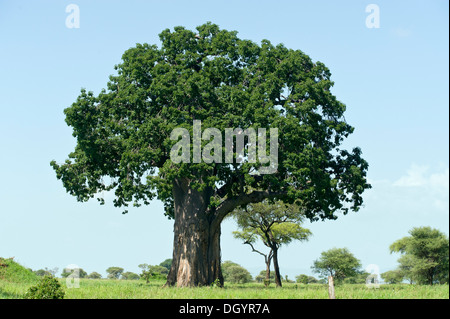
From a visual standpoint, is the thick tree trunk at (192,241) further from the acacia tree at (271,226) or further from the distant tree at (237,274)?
the distant tree at (237,274)

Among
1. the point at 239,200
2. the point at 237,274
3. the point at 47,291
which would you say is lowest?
the point at 47,291

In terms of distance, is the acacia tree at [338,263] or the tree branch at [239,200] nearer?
the tree branch at [239,200]

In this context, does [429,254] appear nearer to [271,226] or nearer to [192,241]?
[271,226]

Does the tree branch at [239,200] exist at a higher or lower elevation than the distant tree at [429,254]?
higher

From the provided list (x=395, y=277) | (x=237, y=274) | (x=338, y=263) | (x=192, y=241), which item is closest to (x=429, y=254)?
(x=338, y=263)

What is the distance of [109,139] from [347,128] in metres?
13.0

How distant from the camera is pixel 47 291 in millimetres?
18562

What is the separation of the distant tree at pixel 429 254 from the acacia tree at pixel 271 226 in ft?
33.0

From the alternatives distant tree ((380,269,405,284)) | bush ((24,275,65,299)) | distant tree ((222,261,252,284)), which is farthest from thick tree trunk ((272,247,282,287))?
bush ((24,275,65,299))

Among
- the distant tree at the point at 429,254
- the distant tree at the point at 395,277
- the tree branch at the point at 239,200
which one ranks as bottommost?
the distant tree at the point at 395,277

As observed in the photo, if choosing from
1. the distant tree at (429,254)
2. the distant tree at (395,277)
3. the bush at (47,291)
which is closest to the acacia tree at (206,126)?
the bush at (47,291)

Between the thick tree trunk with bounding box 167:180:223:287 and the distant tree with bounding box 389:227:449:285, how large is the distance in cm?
2626

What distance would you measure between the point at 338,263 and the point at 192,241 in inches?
1270

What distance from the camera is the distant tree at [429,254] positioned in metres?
45.9
